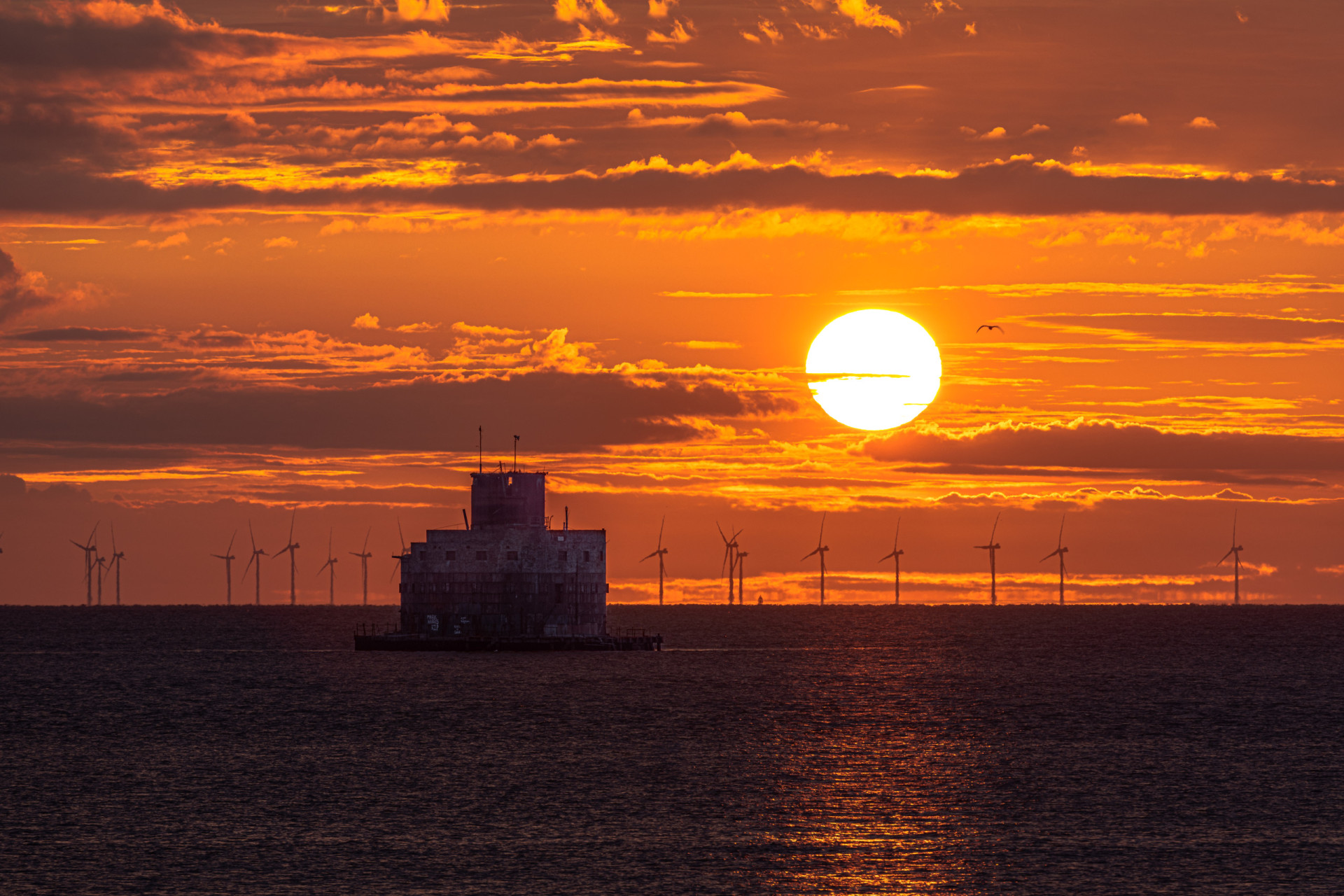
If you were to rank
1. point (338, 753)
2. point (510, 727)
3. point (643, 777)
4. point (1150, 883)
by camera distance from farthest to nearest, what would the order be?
point (510, 727)
point (338, 753)
point (643, 777)
point (1150, 883)

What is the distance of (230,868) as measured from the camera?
72125 millimetres


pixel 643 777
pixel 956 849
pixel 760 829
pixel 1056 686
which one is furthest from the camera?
pixel 1056 686

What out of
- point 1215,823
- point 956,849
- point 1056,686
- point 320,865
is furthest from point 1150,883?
point 1056,686

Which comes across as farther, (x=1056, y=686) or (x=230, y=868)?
(x=1056, y=686)

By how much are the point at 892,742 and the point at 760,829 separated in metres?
41.7

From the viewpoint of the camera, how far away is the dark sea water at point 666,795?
71.3 m

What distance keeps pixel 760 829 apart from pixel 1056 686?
11251cm

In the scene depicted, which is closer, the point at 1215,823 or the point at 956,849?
the point at 956,849

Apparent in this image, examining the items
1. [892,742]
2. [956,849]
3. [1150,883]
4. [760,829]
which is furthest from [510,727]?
[1150,883]

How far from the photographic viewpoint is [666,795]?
94688mm

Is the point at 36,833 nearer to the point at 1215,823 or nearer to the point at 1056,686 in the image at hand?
the point at 1215,823

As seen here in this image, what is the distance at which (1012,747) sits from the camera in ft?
392

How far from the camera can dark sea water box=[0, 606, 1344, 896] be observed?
7131cm

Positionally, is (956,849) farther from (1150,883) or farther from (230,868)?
(230,868)
